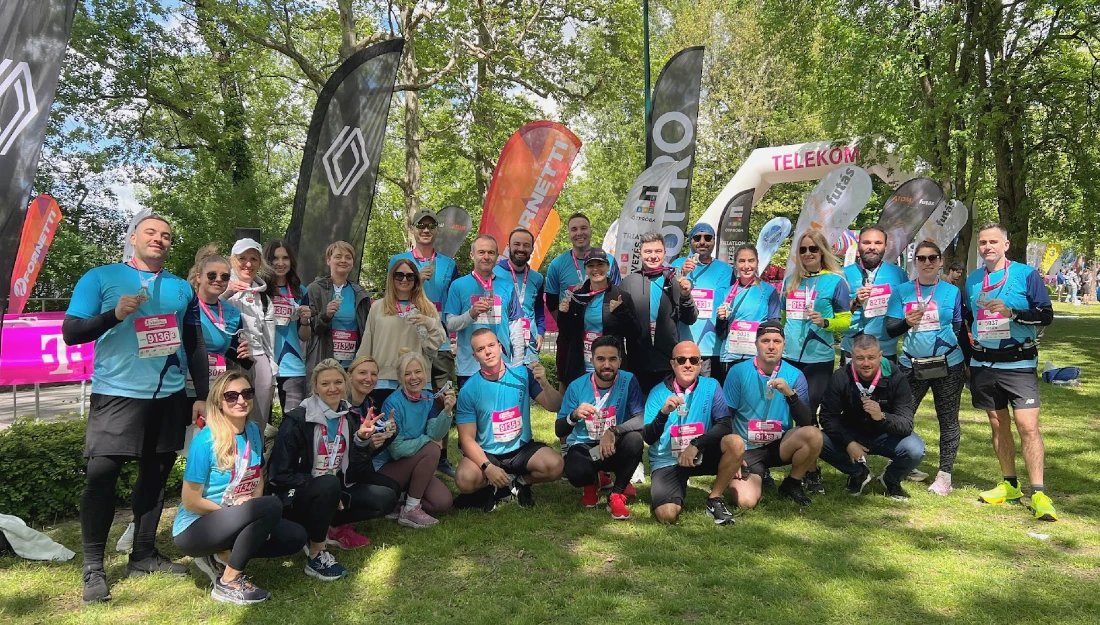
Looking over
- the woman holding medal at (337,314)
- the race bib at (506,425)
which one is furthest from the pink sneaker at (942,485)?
the woman holding medal at (337,314)

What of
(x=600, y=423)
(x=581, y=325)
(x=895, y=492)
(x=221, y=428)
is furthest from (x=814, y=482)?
(x=221, y=428)

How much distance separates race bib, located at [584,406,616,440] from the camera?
16.1ft

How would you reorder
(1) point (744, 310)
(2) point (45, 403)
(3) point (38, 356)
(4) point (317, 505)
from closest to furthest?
(4) point (317, 505), (1) point (744, 310), (3) point (38, 356), (2) point (45, 403)

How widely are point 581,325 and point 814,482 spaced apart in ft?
6.86

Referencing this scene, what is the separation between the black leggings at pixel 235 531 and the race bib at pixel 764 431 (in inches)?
123

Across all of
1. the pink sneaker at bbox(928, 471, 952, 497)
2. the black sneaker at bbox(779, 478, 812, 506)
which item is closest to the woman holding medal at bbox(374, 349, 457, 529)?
the black sneaker at bbox(779, 478, 812, 506)

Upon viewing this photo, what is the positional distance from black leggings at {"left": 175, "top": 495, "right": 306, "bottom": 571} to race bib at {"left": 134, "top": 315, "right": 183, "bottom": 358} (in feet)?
2.91

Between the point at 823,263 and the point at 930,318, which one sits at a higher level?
the point at 823,263

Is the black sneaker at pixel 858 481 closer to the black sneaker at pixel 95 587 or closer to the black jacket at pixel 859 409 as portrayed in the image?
the black jacket at pixel 859 409

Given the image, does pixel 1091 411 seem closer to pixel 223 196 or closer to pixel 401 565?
pixel 401 565

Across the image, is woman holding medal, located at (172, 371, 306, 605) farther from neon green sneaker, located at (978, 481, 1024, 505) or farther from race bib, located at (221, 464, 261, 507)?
neon green sneaker, located at (978, 481, 1024, 505)

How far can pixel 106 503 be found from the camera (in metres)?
3.73

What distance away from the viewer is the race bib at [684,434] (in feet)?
15.6

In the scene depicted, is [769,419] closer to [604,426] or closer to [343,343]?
[604,426]
